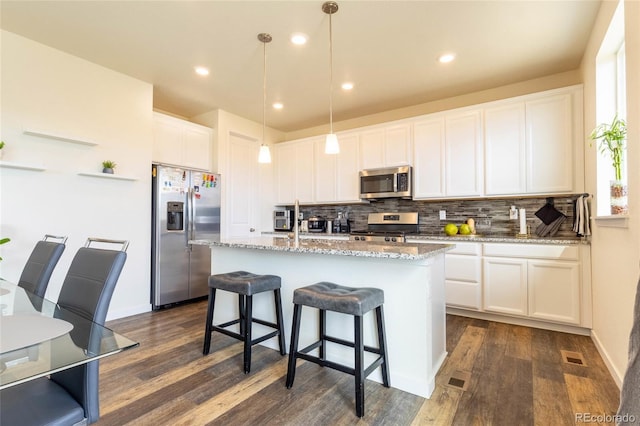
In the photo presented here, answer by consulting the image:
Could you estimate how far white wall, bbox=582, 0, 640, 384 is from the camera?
1.62 meters

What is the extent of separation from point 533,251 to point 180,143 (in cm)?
425

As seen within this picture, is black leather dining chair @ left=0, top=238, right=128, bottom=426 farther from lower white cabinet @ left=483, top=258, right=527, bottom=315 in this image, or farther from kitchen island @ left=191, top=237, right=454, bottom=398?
lower white cabinet @ left=483, top=258, right=527, bottom=315

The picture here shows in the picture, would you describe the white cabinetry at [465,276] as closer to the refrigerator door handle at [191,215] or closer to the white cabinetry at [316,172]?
the white cabinetry at [316,172]

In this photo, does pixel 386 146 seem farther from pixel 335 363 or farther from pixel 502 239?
pixel 335 363

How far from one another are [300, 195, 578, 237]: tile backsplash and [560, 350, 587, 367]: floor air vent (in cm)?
132

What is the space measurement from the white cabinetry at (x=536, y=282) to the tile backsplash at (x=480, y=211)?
56 centimetres

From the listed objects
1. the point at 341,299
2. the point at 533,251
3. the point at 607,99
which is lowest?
the point at 341,299

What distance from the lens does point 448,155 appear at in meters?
3.72

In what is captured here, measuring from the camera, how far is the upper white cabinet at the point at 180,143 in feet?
12.8

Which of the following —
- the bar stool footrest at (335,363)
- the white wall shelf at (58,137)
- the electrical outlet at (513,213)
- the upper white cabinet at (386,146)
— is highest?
the upper white cabinet at (386,146)

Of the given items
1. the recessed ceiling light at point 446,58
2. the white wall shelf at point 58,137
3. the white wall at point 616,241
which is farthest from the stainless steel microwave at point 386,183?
the white wall shelf at point 58,137

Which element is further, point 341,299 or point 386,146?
point 386,146

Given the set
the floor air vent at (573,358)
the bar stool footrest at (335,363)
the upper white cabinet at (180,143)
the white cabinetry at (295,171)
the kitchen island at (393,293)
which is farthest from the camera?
the white cabinetry at (295,171)

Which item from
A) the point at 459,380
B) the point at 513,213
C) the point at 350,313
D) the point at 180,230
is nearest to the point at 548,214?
the point at 513,213
